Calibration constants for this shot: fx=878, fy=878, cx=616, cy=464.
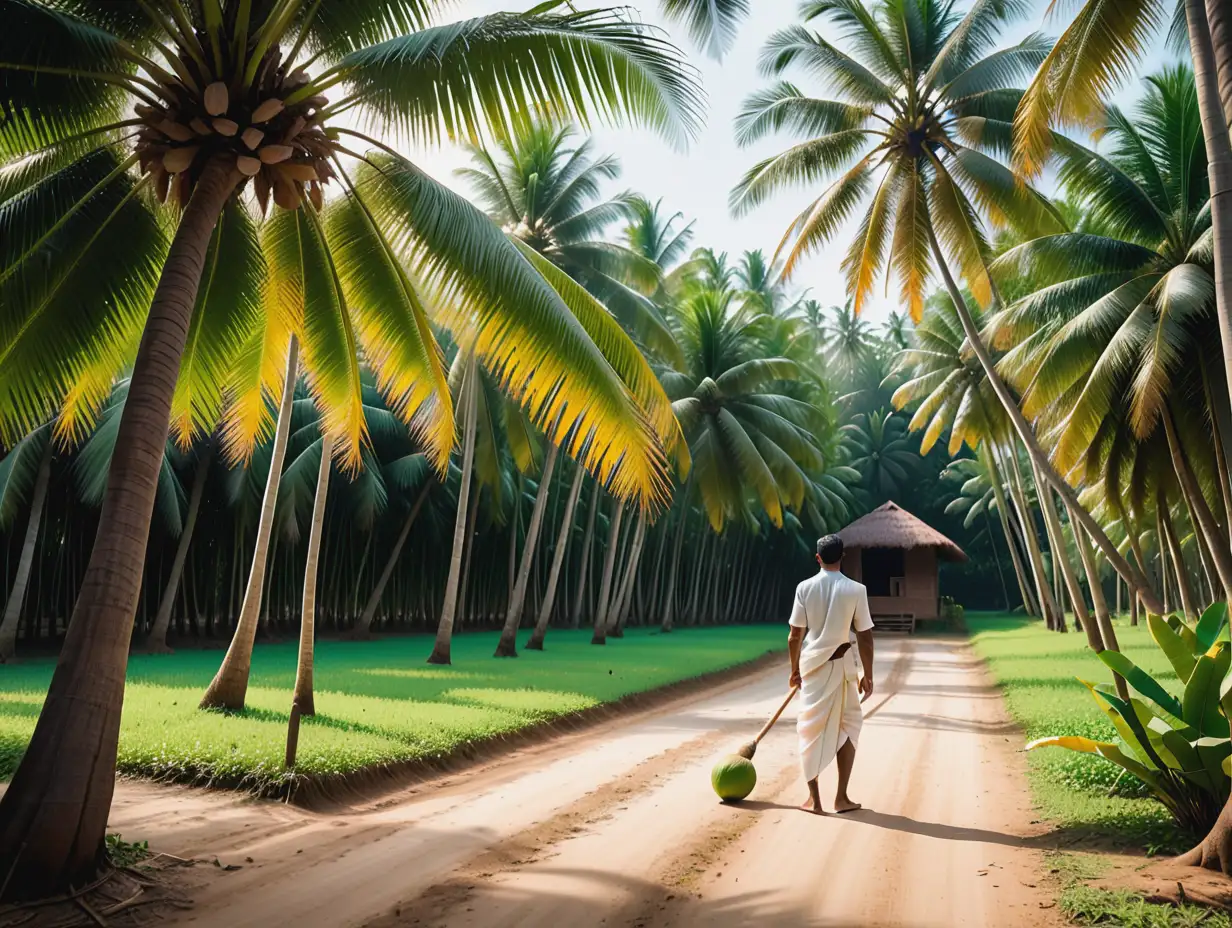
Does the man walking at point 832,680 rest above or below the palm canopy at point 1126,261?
below

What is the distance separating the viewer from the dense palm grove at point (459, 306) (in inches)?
196

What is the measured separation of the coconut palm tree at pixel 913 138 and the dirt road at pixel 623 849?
6560 mm

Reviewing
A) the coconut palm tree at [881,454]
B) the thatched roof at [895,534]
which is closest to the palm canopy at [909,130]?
the thatched roof at [895,534]

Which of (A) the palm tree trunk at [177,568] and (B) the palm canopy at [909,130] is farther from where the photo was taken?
(A) the palm tree trunk at [177,568]

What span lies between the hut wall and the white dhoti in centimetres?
2768

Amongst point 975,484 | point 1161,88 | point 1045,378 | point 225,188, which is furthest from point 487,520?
point 975,484

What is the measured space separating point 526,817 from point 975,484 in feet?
142

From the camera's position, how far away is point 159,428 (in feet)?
15.0

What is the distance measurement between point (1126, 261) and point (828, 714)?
32.5 ft

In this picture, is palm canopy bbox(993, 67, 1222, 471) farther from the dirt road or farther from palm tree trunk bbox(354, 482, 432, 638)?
palm tree trunk bbox(354, 482, 432, 638)

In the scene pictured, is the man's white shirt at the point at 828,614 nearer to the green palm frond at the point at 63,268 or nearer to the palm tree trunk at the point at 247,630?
the green palm frond at the point at 63,268

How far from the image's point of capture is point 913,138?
496 inches

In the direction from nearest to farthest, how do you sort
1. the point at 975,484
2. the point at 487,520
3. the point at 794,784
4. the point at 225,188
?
1. the point at 225,188
2. the point at 794,784
3. the point at 487,520
4. the point at 975,484

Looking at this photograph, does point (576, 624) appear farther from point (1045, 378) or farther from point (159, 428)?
point (159, 428)
